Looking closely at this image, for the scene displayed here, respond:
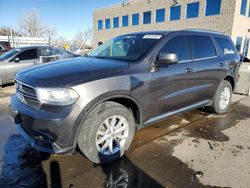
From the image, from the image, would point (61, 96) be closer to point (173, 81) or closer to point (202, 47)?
point (173, 81)

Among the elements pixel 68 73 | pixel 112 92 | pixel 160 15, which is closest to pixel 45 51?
pixel 68 73

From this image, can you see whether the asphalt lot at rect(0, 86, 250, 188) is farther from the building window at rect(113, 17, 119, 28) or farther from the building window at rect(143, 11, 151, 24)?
the building window at rect(113, 17, 119, 28)

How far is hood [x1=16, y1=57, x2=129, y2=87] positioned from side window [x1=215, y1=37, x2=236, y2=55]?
2851mm

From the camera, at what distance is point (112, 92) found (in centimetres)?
268

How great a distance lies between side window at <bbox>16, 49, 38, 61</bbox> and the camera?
825 centimetres

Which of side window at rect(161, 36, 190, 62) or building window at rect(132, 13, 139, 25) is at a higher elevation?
building window at rect(132, 13, 139, 25)

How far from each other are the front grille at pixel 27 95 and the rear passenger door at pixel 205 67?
275 cm

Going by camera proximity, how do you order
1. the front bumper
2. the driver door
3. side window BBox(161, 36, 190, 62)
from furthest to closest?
side window BBox(161, 36, 190, 62) < the driver door < the front bumper

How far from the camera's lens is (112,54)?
A: 3.80m

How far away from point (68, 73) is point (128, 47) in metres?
1.45

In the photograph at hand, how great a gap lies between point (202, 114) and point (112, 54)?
280cm

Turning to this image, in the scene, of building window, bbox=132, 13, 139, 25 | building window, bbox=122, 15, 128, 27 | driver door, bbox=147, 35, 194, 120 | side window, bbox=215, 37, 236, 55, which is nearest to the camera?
driver door, bbox=147, 35, 194, 120

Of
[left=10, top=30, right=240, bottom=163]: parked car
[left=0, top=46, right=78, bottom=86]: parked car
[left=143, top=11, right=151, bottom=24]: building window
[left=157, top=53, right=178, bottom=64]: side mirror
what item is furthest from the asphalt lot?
[left=143, top=11, right=151, bottom=24]: building window

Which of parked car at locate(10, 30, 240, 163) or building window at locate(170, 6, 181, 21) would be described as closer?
parked car at locate(10, 30, 240, 163)
